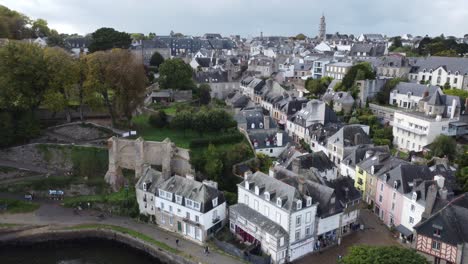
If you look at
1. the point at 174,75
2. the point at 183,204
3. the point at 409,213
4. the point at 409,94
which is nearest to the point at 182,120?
the point at 183,204

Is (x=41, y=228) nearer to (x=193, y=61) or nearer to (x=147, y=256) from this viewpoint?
(x=147, y=256)

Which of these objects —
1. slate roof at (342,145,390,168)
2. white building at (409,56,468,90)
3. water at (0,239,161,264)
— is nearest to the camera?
water at (0,239,161,264)

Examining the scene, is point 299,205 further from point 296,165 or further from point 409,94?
point 409,94

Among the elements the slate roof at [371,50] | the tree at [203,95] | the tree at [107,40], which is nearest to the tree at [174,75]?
the tree at [203,95]

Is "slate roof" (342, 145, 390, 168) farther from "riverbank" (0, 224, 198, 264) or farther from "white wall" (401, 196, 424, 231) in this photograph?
"riverbank" (0, 224, 198, 264)

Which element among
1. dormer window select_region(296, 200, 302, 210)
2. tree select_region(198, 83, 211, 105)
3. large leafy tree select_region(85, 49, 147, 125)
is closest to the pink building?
dormer window select_region(296, 200, 302, 210)

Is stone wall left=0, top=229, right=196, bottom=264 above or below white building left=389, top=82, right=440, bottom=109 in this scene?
below
